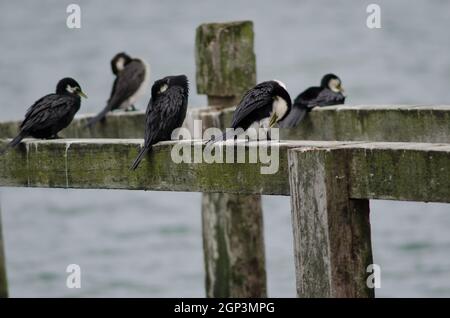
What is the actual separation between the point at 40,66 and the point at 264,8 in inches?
410

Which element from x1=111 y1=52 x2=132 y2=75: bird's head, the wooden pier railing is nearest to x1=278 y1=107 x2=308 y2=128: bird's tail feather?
the wooden pier railing

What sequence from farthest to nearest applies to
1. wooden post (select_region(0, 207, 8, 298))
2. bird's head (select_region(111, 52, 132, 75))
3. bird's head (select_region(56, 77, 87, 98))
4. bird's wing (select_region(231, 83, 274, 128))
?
bird's head (select_region(111, 52, 132, 75))
bird's head (select_region(56, 77, 87, 98))
wooden post (select_region(0, 207, 8, 298))
bird's wing (select_region(231, 83, 274, 128))

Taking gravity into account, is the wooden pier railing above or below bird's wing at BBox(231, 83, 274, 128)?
below

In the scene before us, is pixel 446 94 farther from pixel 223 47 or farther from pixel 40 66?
pixel 223 47

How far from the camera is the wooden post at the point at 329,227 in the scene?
19.2 ft

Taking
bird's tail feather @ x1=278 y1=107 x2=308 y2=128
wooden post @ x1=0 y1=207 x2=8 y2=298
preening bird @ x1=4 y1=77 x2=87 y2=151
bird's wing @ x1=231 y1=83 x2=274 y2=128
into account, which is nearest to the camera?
bird's wing @ x1=231 y1=83 x2=274 y2=128

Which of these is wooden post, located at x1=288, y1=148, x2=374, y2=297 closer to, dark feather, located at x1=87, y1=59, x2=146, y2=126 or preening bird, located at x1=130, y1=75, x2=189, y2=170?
preening bird, located at x1=130, y1=75, x2=189, y2=170

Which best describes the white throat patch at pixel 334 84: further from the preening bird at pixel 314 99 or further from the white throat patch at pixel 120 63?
the white throat patch at pixel 120 63

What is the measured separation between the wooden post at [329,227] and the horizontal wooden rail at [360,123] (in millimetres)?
1633

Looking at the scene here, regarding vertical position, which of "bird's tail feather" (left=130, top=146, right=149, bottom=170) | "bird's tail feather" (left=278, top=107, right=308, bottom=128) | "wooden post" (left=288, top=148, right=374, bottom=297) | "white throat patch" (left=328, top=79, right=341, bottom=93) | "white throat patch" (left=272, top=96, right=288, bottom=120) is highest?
"white throat patch" (left=328, top=79, right=341, bottom=93)

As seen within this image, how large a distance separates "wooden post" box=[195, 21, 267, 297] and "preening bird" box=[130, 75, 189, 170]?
3.57 ft

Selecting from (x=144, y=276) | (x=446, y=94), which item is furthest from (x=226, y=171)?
(x=446, y=94)

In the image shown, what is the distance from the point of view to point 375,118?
7.83m

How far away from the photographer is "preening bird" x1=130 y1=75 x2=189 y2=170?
723 cm
